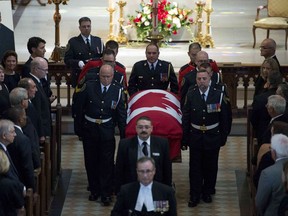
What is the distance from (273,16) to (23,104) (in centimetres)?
983

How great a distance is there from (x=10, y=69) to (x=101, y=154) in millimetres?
1614

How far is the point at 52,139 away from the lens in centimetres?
1269

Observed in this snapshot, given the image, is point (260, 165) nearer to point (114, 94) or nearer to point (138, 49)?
point (114, 94)

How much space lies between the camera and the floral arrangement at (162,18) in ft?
61.9

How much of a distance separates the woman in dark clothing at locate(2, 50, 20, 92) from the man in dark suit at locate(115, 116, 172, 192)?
256 centimetres

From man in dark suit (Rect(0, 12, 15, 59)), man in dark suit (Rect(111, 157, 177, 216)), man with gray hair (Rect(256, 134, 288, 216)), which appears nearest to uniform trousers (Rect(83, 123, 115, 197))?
man in dark suit (Rect(111, 157, 177, 216))

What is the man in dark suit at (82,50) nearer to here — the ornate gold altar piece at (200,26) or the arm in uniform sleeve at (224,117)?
the arm in uniform sleeve at (224,117)

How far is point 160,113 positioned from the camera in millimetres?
12102

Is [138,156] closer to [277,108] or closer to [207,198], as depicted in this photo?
[277,108]

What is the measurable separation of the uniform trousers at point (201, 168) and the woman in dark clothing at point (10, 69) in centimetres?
234

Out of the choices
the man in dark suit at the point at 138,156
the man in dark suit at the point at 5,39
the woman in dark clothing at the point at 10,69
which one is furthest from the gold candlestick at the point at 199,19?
the man in dark suit at the point at 138,156

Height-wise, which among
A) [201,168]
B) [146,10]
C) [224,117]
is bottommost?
[201,168]

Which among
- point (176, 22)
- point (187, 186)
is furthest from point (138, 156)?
point (176, 22)

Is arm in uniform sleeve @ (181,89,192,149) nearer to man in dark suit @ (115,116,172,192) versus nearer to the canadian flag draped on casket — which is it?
the canadian flag draped on casket
